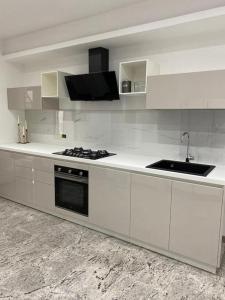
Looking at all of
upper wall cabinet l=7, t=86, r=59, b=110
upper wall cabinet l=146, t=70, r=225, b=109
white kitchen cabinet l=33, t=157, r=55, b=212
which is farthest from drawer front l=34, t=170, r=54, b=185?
upper wall cabinet l=146, t=70, r=225, b=109

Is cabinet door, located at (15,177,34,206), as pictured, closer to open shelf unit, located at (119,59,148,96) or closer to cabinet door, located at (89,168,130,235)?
cabinet door, located at (89,168,130,235)

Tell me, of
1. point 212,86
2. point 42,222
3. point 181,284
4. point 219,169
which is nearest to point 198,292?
point 181,284

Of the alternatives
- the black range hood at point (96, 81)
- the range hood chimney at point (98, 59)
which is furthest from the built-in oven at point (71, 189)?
the range hood chimney at point (98, 59)

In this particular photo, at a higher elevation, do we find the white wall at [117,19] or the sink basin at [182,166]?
the white wall at [117,19]

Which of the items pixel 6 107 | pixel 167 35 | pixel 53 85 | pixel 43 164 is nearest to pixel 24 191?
pixel 43 164

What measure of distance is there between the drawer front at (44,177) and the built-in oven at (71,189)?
0.30 ft

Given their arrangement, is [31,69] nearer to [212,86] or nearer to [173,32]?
[173,32]

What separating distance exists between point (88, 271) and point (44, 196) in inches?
56.3

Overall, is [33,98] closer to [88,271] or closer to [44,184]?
[44,184]

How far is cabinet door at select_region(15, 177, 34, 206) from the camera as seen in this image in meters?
3.42

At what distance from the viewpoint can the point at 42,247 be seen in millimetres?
2502

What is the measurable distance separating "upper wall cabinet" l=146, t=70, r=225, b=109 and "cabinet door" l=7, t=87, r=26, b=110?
2.23m

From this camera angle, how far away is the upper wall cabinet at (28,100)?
3.59 metres

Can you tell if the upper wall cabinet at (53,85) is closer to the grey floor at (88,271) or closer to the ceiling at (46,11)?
the ceiling at (46,11)
